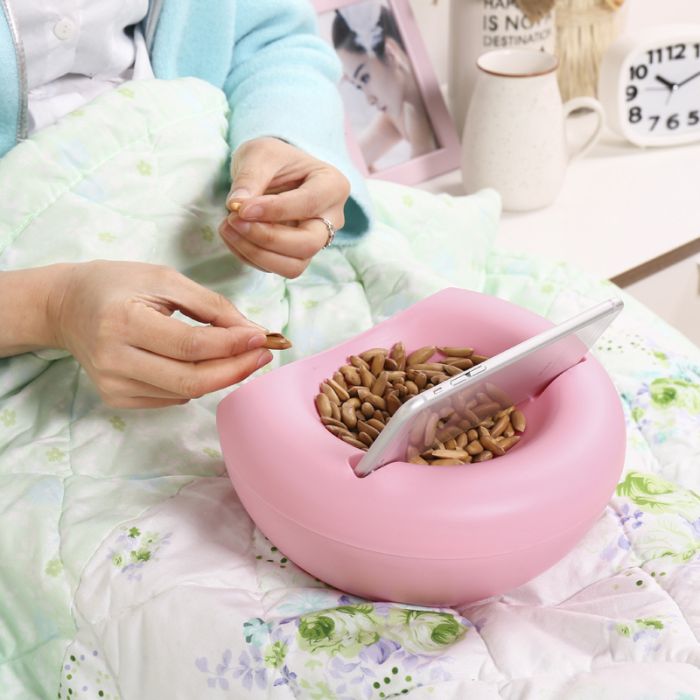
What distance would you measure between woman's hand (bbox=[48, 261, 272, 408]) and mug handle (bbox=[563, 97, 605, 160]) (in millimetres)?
800

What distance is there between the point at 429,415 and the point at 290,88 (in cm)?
49

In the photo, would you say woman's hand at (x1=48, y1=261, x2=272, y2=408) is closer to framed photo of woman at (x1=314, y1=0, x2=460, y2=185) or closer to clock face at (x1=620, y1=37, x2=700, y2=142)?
framed photo of woman at (x1=314, y1=0, x2=460, y2=185)

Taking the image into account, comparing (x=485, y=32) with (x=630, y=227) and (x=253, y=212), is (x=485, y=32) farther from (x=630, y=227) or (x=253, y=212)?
(x=253, y=212)

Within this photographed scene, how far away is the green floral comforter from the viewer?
58cm

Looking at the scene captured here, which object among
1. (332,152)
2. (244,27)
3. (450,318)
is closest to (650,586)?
(450,318)

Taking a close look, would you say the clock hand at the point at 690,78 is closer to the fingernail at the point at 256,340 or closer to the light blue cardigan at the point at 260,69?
the light blue cardigan at the point at 260,69

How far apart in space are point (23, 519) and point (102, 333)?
147 mm

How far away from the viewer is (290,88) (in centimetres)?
96

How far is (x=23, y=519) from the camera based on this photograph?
0.68m

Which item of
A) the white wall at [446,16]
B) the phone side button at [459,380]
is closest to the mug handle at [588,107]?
the white wall at [446,16]

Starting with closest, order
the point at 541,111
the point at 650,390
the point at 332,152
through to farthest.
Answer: the point at 650,390 < the point at 332,152 < the point at 541,111

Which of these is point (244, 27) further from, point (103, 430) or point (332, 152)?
point (103, 430)

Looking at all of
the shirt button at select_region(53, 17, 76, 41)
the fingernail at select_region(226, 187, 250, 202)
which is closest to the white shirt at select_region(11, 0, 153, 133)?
the shirt button at select_region(53, 17, 76, 41)

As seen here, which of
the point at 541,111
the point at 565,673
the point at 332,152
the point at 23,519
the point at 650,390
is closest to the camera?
the point at 565,673
